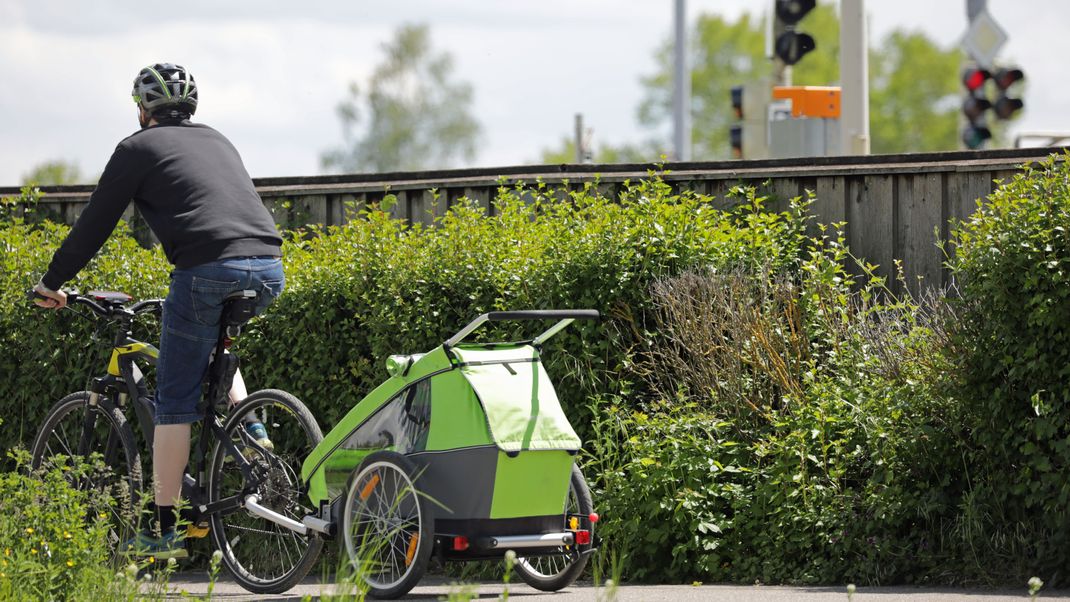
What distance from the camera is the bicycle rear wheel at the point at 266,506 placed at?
262 inches

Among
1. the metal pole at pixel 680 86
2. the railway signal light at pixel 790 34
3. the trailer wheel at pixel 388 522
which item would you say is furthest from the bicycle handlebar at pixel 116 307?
the metal pole at pixel 680 86

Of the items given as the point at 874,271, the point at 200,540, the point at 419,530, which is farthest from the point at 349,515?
the point at 874,271

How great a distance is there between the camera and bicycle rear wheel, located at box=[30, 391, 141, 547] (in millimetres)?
7316

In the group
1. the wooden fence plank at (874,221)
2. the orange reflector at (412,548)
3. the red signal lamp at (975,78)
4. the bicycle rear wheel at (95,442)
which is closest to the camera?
the orange reflector at (412,548)

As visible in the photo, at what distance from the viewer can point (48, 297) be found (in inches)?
275

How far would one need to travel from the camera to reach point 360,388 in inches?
316

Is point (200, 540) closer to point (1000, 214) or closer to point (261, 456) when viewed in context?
point (261, 456)

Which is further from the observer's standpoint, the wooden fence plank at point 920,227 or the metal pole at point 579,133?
the metal pole at point 579,133

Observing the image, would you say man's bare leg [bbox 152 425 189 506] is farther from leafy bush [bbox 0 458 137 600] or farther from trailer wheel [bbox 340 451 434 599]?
trailer wheel [bbox 340 451 434 599]

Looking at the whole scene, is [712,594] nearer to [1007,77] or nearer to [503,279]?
[503,279]

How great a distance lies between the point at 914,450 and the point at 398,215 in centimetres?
407

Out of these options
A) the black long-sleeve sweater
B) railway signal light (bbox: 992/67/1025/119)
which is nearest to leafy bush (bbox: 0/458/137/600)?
the black long-sleeve sweater

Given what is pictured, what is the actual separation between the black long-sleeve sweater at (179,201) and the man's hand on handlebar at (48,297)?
302 mm

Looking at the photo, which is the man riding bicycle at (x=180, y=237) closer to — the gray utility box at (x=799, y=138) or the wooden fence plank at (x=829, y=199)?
the wooden fence plank at (x=829, y=199)
